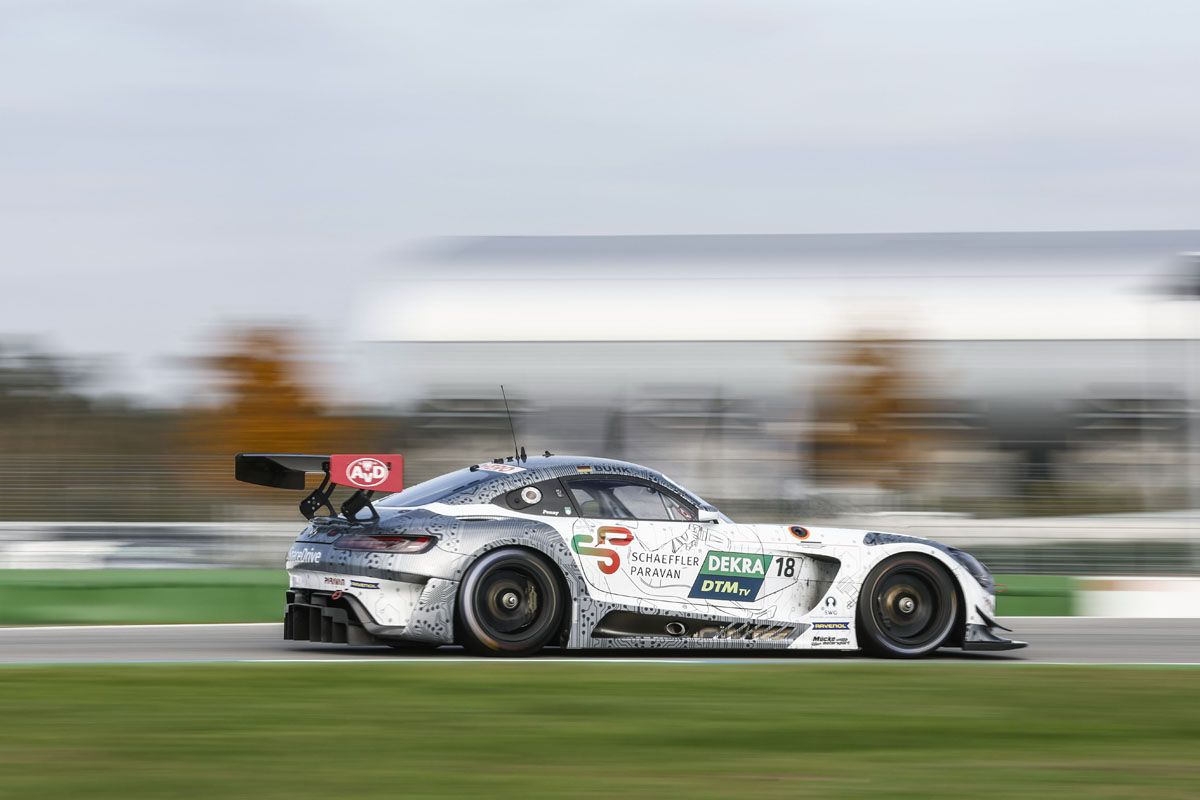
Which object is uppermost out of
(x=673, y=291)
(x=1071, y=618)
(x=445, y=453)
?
(x=673, y=291)

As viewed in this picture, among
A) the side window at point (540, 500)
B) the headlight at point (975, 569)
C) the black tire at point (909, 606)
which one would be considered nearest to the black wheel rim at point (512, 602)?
the side window at point (540, 500)

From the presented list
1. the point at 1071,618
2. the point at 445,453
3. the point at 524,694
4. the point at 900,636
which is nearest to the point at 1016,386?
the point at 445,453

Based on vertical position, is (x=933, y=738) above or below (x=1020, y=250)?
below

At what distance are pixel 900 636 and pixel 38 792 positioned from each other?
19.1ft

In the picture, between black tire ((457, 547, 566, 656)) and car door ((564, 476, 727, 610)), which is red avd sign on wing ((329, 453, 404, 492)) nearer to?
black tire ((457, 547, 566, 656))

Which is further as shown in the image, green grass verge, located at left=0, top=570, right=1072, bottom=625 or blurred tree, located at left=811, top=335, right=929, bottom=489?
blurred tree, located at left=811, top=335, right=929, bottom=489

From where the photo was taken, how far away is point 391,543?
873 centimetres

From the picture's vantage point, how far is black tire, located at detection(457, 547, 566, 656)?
346 inches

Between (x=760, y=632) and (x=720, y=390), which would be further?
(x=720, y=390)

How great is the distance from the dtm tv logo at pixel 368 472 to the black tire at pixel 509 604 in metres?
0.72

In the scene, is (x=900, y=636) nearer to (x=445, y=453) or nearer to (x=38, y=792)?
(x=38, y=792)

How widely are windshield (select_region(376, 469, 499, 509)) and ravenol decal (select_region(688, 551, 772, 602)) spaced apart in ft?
4.37

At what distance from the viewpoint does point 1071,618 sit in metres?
14.7

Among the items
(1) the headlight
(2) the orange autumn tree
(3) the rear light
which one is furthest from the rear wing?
(2) the orange autumn tree
